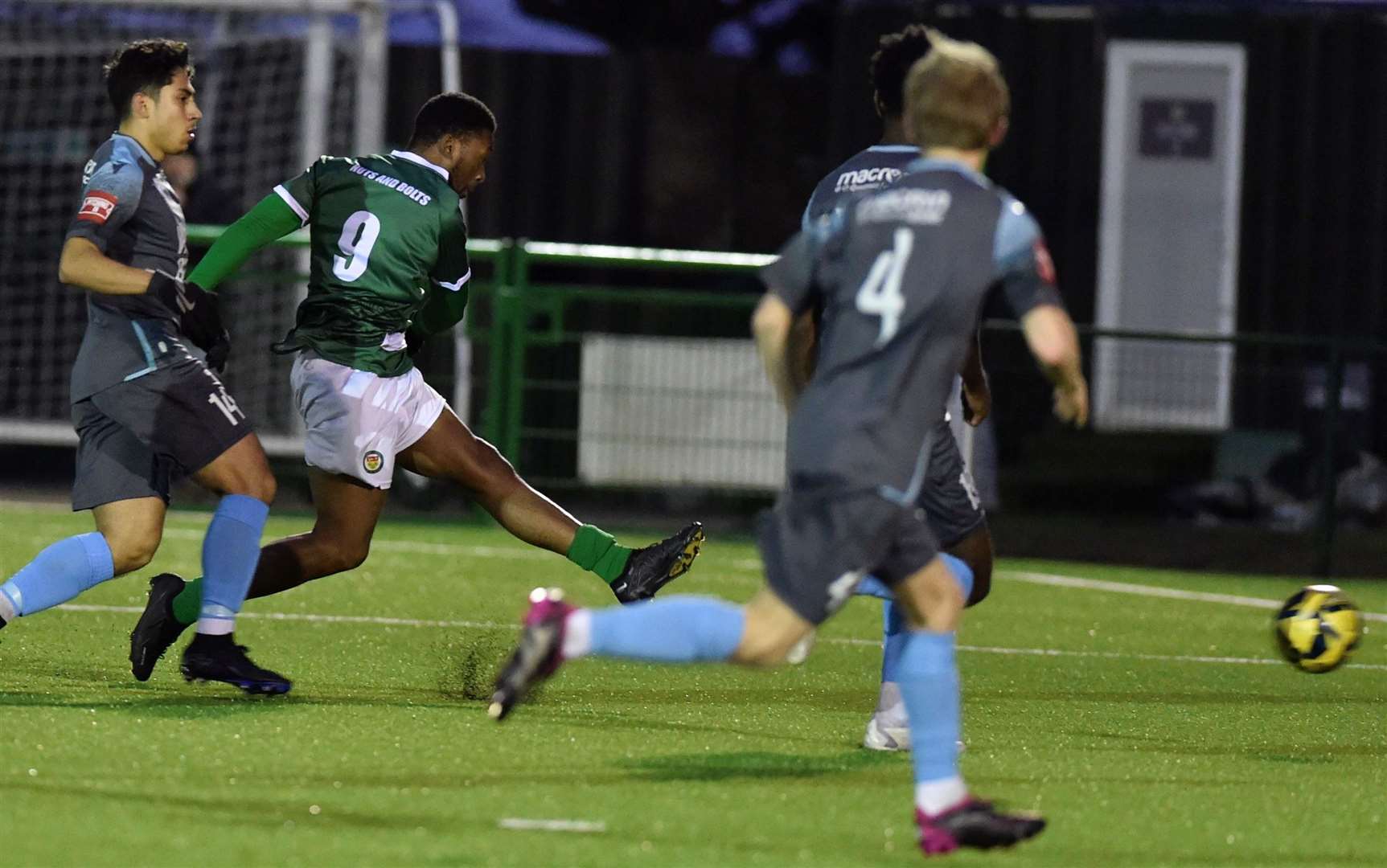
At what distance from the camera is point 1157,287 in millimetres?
18469

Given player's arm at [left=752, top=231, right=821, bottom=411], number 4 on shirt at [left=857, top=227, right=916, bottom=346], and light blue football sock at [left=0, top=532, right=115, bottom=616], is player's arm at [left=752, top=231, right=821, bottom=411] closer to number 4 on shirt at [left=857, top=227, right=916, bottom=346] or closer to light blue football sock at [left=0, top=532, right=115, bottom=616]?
number 4 on shirt at [left=857, top=227, right=916, bottom=346]

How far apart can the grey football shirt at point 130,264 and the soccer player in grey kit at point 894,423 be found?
242 cm

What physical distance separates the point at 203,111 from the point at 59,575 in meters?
11.6

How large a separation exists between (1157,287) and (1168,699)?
33.1 feet

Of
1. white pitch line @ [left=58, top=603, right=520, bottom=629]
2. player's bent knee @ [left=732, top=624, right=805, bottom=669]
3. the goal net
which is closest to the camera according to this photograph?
player's bent knee @ [left=732, top=624, right=805, bottom=669]

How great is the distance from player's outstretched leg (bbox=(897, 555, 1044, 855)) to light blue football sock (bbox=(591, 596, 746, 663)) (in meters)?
0.42

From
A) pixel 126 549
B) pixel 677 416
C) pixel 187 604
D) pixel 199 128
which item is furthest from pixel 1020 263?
pixel 199 128

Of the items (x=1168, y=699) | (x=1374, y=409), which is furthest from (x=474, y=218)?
(x=1168, y=699)

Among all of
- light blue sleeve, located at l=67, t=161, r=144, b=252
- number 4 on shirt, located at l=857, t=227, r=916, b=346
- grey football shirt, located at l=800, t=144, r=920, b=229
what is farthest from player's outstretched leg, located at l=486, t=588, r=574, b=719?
light blue sleeve, located at l=67, t=161, r=144, b=252

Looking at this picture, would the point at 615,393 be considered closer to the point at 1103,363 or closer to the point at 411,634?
the point at 1103,363

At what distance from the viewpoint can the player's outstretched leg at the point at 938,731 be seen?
17.3 ft

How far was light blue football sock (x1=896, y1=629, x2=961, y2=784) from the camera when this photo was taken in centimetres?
534

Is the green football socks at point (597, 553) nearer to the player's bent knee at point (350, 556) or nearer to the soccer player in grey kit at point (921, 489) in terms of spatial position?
the player's bent knee at point (350, 556)

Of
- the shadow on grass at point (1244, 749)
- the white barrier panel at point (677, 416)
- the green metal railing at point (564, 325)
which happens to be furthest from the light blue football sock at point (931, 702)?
the white barrier panel at point (677, 416)
